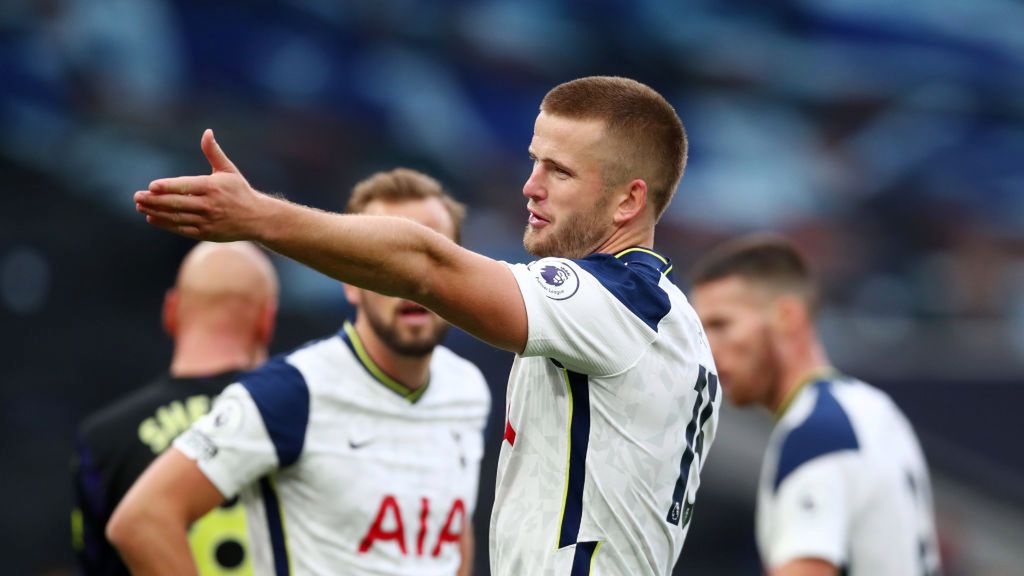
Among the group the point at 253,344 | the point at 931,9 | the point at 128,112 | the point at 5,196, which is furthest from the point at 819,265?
the point at 253,344

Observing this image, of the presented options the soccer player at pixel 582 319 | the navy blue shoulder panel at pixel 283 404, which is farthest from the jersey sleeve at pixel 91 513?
the soccer player at pixel 582 319

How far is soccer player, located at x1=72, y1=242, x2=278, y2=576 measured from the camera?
4.66 metres

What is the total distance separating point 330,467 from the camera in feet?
13.6

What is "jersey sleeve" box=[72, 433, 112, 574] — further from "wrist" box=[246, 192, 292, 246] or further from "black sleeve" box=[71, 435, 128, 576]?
"wrist" box=[246, 192, 292, 246]

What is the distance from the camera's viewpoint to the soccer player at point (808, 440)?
4961 mm

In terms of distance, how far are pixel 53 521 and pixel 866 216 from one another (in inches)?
363

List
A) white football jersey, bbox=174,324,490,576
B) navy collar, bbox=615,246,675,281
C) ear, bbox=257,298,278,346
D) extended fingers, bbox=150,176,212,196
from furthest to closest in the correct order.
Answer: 1. ear, bbox=257,298,278,346
2. white football jersey, bbox=174,324,490,576
3. navy collar, bbox=615,246,675,281
4. extended fingers, bbox=150,176,212,196

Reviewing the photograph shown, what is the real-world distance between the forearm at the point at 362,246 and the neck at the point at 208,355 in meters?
2.43

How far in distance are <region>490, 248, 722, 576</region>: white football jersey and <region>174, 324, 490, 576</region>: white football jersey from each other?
0.98 metres

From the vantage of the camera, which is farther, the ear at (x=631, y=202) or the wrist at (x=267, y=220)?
the ear at (x=631, y=202)

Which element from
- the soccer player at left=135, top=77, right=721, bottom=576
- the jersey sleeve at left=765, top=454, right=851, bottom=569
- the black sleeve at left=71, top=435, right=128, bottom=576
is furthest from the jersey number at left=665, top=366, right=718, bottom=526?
the black sleeve at left=71, top=435, right=128, bottom=576

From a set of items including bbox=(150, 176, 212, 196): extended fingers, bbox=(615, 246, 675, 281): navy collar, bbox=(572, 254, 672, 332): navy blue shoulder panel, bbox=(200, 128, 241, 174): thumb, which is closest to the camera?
bbox=(150, 176, 212, 196): extended fingers

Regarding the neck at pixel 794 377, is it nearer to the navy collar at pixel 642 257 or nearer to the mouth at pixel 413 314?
the mouth at pixel 413 314

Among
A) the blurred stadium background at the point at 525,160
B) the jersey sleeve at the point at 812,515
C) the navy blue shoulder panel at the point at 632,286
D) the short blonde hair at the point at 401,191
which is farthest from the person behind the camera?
the blurred stadium background at the point at 525,160
